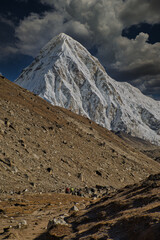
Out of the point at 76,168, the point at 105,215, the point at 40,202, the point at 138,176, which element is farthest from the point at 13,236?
the point at 138,176

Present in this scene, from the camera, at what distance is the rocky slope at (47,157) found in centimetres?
2814

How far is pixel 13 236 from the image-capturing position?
510 inches

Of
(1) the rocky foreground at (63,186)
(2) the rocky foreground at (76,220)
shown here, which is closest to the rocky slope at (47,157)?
(1) the rocky foreground at (63,186)

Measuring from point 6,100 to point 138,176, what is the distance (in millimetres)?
33901

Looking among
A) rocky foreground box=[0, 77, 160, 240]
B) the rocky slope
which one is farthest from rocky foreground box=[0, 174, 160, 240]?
the rocky slope

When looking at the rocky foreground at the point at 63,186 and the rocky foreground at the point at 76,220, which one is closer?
the rocky foreground at the point at 76,220

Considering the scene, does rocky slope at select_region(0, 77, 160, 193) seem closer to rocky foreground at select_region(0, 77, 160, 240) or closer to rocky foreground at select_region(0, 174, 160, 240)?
rocky foreground at select_region(0, 77, 160, 240)

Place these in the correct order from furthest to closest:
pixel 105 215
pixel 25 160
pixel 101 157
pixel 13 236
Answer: pixel 101 157, pixel 25 160, pixel 105 215, pixel 13 236

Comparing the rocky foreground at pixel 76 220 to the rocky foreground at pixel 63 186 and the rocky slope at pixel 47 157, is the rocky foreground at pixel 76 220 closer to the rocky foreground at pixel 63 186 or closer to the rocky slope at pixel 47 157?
the rocky foreground at pixel 63 186

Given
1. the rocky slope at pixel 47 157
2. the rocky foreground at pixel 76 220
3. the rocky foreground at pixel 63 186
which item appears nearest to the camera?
the rocky foreground at pixel 76 220

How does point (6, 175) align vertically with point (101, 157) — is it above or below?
below

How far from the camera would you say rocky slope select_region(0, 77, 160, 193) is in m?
28.1

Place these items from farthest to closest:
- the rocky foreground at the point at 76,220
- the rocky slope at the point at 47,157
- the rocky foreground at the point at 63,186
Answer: the rocky slope at the point at 47,157
the rocky foreground at the point at 63,186
the rocky foreground at the point at 76,220

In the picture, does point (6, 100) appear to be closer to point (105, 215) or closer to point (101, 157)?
point (101, 157)
